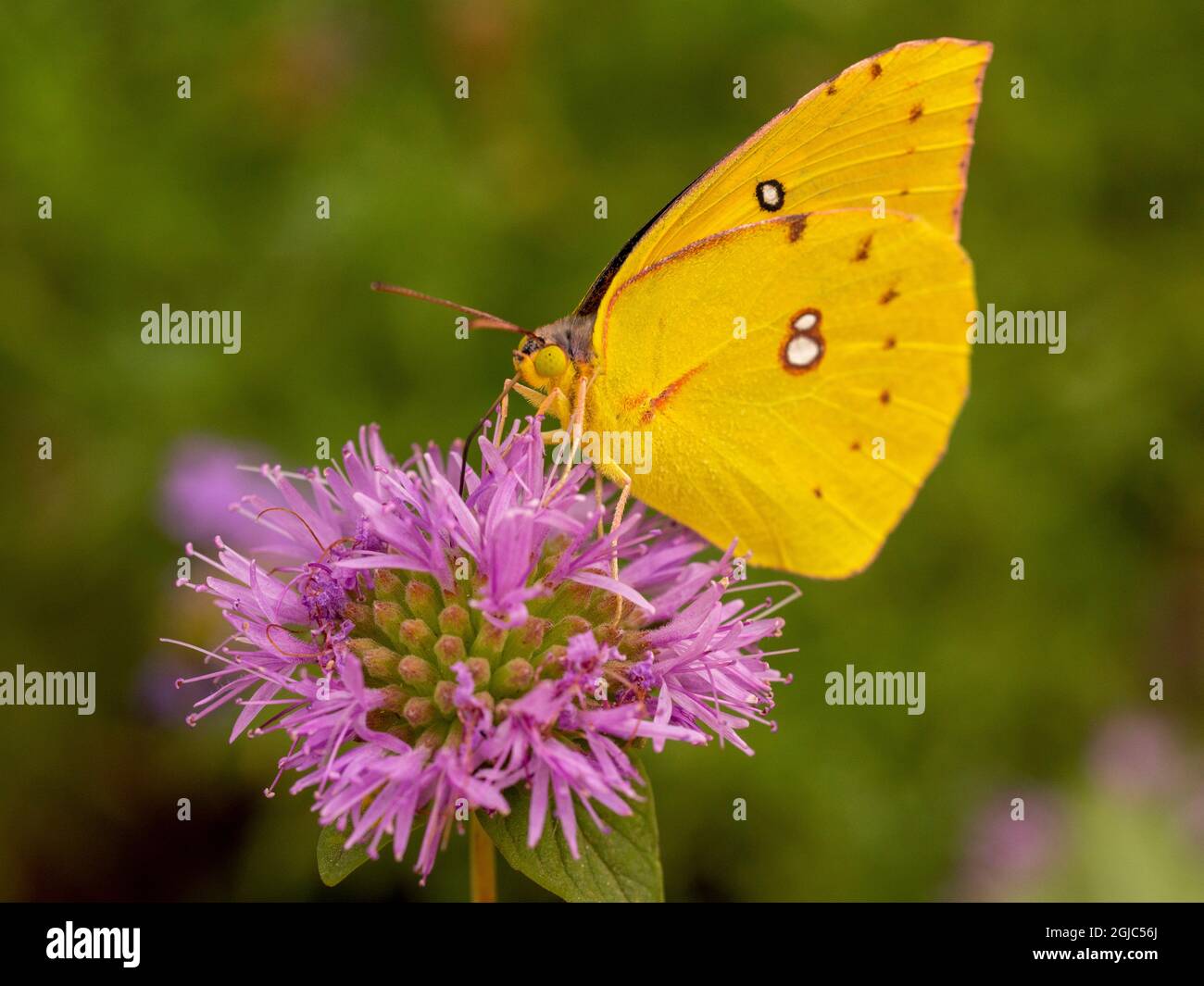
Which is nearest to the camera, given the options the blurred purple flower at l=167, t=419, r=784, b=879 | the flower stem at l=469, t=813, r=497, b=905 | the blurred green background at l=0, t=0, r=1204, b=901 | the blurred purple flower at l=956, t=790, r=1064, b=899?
the blurred purple flower at l=167, t=419, r=784, b=879

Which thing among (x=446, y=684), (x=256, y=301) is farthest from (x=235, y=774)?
(x=446, y=684)

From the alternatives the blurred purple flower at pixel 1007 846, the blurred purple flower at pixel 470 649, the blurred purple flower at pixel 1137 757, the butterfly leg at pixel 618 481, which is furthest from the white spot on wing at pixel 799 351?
the blurred purple flower at pixel 1137 757

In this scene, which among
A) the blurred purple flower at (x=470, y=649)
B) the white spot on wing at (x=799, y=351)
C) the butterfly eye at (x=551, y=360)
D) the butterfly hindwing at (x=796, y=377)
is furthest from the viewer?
the white spot on wing at (x=799, y=351)

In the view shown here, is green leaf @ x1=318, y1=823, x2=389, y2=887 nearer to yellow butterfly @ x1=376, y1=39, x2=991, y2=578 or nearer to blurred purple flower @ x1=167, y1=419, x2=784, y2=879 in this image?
blurred purple flower @ x1=167, y1=419, x2=784, y2=879

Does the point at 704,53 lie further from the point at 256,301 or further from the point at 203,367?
the point at 203,367

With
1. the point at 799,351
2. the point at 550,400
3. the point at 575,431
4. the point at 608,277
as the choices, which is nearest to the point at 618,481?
the point at 575,431

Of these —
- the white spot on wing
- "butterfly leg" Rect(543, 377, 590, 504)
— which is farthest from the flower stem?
the white spot on wing

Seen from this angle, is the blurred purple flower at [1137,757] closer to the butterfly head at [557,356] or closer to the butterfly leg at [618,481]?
the butterfly leg at [618,481]
